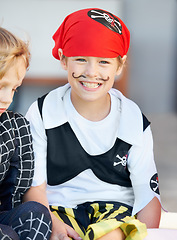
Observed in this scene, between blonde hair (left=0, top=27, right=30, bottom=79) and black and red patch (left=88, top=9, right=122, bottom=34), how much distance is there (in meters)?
0.32

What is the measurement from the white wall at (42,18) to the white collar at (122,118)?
414cm

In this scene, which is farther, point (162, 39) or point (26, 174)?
point (162, 39)

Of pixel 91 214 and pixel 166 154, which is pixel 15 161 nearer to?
pixel 91 214

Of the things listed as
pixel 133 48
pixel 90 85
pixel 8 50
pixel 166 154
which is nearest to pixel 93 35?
pixel 90 85

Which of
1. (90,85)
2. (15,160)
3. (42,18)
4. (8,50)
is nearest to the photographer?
(8,50)

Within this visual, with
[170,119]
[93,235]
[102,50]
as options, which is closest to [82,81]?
[102,50]

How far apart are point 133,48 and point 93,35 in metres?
4.66

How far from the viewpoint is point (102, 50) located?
1709mm

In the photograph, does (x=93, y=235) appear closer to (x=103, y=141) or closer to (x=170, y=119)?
(x=103, y=141)

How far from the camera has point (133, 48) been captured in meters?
6.28

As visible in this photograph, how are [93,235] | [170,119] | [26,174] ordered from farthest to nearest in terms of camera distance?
[170,119] < [26,174] < [93,235]

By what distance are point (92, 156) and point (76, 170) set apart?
8cm

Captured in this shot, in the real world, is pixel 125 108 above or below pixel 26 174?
above

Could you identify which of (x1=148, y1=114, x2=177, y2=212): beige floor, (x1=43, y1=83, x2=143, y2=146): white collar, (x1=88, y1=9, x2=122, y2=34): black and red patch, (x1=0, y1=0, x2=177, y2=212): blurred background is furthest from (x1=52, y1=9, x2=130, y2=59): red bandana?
(x1=0, y1=0, x2=177, y2=212): blurred background
